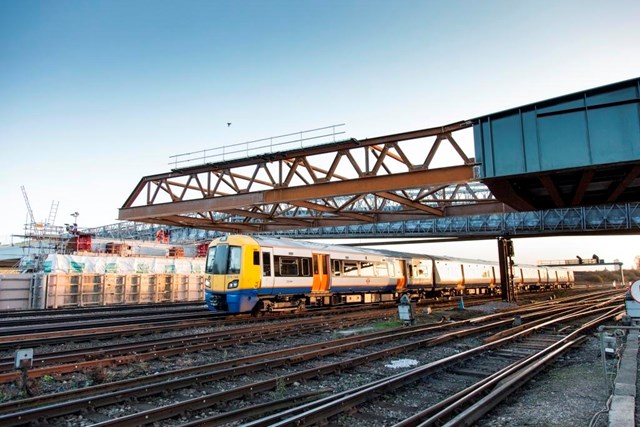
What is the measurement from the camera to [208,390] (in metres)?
7.39

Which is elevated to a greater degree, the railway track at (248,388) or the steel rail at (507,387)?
the railway track at (248,388)

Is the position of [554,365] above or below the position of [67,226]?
A: below

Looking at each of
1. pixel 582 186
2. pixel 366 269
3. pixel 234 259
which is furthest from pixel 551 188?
pixel 234 259

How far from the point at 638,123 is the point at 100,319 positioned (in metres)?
19.4

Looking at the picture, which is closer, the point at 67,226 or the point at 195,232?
the point at 67,226

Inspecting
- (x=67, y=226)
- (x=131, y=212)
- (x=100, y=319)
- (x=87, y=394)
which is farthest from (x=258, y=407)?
(x=67, y=226)

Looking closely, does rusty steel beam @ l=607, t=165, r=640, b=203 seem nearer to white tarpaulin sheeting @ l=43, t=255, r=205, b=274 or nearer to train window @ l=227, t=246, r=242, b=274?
train window @ l=227, t=246, r=242, b=274

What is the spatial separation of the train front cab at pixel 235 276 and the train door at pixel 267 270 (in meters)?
0.27

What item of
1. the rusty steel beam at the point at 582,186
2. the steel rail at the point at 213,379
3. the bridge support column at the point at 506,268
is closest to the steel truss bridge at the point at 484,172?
the rusty steel beam at the point at 582,186

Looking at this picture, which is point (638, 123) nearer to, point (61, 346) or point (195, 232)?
point (61, 346)

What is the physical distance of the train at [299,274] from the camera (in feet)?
54.0

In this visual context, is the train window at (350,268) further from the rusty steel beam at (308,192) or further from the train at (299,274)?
the rusty steel beam at (308,192)

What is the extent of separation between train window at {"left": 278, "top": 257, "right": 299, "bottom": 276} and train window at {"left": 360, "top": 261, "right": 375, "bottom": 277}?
483 cm

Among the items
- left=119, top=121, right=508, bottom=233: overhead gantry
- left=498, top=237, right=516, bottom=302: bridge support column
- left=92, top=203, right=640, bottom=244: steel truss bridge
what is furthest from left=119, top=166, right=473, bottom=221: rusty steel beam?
left=498, top=237, right=516, bottom=302: bridge support column
